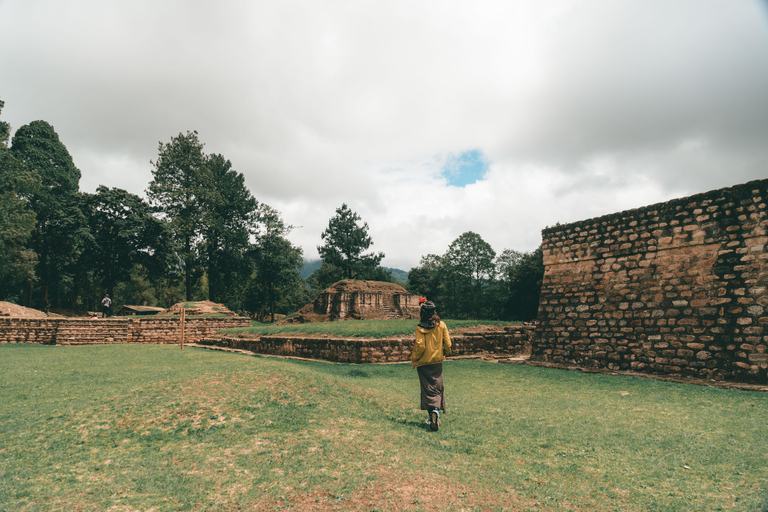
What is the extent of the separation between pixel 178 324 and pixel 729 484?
20.4 metres

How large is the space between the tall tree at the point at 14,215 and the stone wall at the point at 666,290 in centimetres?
2984

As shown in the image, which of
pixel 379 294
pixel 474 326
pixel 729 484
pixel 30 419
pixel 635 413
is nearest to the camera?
pixel 729 484

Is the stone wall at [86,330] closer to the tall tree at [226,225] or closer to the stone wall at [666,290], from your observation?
the tall tree at [226,225]

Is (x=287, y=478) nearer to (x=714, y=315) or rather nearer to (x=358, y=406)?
(x=358, y=406)

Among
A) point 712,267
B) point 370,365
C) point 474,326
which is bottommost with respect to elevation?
point 370,365

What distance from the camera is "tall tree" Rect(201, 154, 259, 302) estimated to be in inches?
1251

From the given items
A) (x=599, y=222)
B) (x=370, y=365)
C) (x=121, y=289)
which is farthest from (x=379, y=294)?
(x=121, y=289)

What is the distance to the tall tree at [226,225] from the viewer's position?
3176 centimetres

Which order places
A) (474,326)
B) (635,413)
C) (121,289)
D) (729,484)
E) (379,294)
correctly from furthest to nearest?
(121,289) < (379,294) < (474,326) < (635,413) < (729,484)

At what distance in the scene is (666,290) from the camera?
809 centimetres

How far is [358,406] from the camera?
5.34 m

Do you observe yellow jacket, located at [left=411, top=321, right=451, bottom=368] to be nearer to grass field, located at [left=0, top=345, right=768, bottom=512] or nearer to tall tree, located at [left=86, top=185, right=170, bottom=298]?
grass field, located at [left=0, top=345, right=768, bottom=512]

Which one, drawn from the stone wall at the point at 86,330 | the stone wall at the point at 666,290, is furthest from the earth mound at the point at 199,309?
the stone wall at the point at 666,290

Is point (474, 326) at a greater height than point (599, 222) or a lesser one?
lesser
